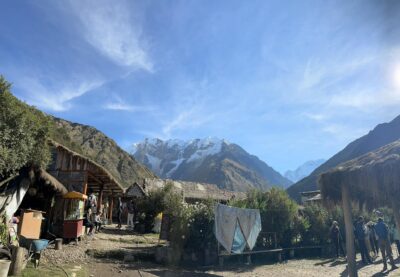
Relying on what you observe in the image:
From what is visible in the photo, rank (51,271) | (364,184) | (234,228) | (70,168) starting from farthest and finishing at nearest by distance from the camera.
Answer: (70,168) < (234,228) < (364,184) < (51,271)

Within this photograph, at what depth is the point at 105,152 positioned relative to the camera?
9019 centimetres

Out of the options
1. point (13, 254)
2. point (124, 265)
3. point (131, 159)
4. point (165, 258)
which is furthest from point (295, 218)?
point (131, 159)

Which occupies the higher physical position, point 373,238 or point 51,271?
point 373,238

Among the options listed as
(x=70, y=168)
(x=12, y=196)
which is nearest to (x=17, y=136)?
(x=12, y=196)

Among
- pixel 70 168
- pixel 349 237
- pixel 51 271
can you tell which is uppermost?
pixel 70 168

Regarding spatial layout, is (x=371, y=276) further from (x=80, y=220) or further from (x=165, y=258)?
(x=80, y=220)

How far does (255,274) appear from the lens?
10.6 m

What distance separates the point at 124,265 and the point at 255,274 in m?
4.22

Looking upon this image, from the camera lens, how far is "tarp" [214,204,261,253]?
1147 cm

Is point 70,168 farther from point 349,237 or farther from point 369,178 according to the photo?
→ point 369,178

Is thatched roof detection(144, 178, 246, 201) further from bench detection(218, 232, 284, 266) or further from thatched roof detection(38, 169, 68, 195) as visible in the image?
bench detection(218, 232, 284, 266)

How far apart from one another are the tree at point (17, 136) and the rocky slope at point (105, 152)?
68709 mm

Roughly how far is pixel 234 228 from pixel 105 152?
3269 inches

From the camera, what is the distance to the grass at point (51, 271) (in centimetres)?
795
